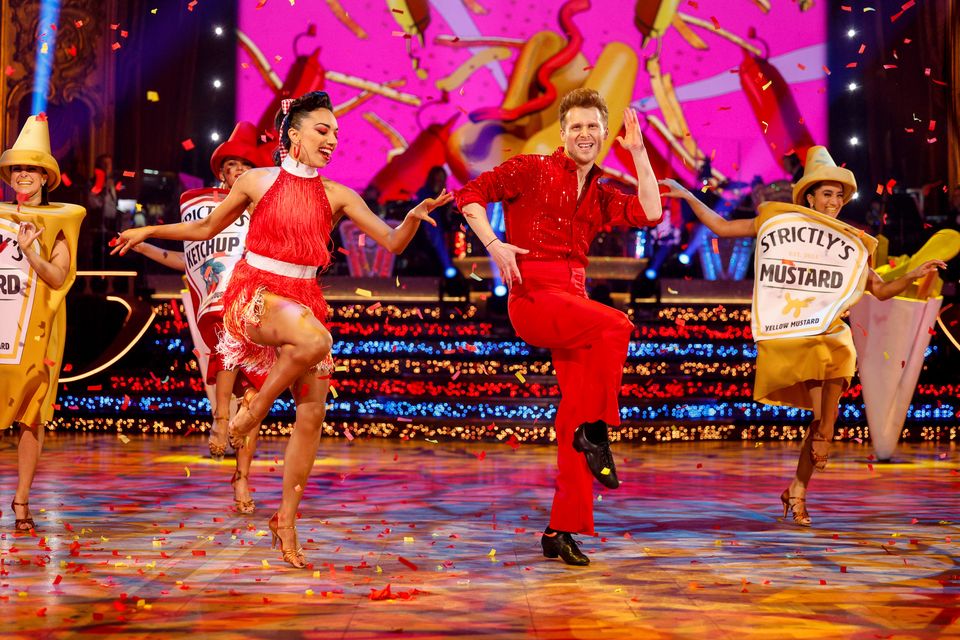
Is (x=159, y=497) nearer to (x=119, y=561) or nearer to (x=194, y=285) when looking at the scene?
(x=194, y=285)

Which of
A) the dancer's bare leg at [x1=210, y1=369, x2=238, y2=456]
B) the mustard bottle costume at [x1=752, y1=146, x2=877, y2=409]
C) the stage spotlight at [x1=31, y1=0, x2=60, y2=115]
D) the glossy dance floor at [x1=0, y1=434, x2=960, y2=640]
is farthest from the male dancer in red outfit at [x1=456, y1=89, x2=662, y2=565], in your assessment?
the stage spotlight at [x1=31, y1=0, x2=60, y2=115]

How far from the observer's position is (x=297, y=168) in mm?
4258

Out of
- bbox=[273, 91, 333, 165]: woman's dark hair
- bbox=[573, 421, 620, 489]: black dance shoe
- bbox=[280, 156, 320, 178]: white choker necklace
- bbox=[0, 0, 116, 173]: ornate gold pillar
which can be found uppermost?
bbox=[0, 0, 116, 173]: ornate gold pillar

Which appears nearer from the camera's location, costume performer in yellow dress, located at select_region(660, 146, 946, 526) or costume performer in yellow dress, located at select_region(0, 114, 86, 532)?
costume performer in yellow dress, located at select_region(0, 114, 86, 532)

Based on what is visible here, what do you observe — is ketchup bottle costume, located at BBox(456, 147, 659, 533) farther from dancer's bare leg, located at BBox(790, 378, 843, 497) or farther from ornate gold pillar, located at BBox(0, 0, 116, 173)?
ornate gold pillar, located at BBox(0, 0, 116, 173)

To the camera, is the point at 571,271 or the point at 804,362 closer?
the point at 571,271

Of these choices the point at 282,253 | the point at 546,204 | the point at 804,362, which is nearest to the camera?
the point at 282,253

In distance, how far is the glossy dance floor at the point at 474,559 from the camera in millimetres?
3260

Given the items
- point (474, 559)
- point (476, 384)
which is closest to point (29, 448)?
point (474, 559)

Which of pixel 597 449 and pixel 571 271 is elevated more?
pixel 571 271

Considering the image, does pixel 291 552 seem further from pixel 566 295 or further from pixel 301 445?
pixel 566 295

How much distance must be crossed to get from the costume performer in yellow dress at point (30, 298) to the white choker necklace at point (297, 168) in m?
1.27

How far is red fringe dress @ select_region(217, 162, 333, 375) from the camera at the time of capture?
413 cm

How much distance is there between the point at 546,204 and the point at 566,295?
351mm
